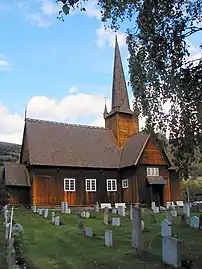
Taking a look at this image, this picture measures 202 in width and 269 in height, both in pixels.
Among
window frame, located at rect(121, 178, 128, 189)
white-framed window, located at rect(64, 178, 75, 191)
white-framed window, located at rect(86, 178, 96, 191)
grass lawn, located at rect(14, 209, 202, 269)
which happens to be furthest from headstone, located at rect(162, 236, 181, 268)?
window frame, located at rect(121, 178, 128, 189)

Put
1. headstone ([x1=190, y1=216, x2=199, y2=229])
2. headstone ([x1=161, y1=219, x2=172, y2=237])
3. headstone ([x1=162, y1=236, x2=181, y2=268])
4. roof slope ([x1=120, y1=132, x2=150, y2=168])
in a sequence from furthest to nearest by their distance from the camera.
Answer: roof slope ([x1=120, y1=132, x2=150, y2=168]) → headstone ([x1=190, y1=216, x2=199, y2=229]) → headstone ([x1=161, y1=219, x2=172, y2=237]) → headstone ([x1=162, y1=236, x2=181, y2=268])

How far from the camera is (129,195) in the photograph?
36.6 m

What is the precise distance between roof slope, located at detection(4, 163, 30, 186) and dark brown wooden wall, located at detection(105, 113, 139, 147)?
37.3 ft

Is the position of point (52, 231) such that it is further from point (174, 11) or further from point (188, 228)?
point (174, 11)

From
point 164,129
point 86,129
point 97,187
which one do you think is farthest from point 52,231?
point 86,129

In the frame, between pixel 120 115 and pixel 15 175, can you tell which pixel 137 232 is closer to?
pixel 15 175

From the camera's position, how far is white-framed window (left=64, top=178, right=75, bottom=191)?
1399 inches

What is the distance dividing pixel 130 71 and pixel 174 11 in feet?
7.21

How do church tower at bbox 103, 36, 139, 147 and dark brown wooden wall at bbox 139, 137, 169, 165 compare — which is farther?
church tower at bbox 103, 36, 139, 147

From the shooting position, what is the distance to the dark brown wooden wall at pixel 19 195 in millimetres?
34438

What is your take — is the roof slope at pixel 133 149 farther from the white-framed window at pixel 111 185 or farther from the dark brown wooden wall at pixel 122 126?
the white-framed window at pixel 111 185

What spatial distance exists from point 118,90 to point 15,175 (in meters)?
16.9

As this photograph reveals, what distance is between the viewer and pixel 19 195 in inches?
1373

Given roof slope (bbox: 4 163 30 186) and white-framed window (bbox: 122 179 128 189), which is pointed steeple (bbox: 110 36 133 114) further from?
roof slope (bbox: 4 163 30 186)
